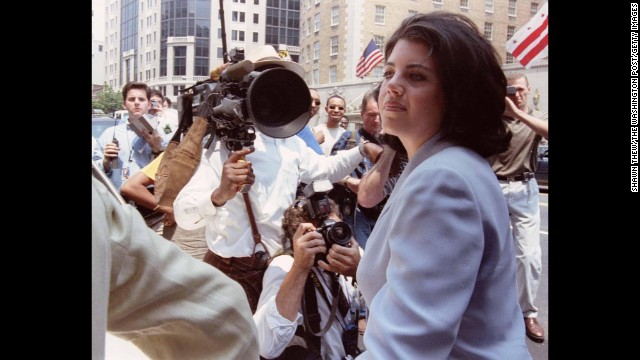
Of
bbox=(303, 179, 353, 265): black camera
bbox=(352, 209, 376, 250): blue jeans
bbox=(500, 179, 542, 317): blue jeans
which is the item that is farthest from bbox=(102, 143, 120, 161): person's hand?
bbox=(500, 179, 542, 317): blue jeans

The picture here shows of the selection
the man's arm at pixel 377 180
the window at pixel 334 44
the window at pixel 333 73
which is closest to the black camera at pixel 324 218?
the man's arm at pixel 377 180

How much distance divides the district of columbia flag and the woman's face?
364cm

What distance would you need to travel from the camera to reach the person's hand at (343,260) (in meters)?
1.91

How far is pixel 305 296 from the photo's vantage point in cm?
208

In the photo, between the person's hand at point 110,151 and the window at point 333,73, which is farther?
the window at point 333,73

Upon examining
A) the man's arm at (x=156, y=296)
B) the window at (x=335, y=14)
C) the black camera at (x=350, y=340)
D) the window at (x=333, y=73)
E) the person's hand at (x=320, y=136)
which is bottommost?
the black camera at (x=350, y=340)

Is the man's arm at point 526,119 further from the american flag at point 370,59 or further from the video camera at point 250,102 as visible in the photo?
the american flag at point 370,59

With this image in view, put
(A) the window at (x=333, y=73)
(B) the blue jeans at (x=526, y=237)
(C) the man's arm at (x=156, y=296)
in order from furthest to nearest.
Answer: (A) the window at (x=333, y=73)
(B) the blue jeans at (x=526, y=237)
(C) the man's arm at (x=156, y=296)

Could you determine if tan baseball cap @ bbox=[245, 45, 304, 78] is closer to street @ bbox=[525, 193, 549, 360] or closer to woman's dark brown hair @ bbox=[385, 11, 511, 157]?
woman's dark brown hair @ bbox=[385, 11, 511, 157]

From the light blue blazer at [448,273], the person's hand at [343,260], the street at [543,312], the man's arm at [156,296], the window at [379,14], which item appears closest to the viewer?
the man's arm at [156,296]

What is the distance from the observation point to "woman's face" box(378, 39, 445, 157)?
1.20 metres

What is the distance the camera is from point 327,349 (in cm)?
207

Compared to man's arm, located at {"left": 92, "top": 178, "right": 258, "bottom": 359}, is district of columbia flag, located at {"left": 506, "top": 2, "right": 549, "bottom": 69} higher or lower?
higher
